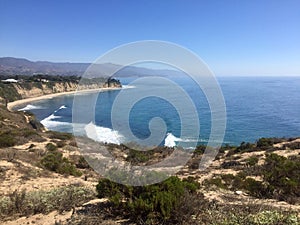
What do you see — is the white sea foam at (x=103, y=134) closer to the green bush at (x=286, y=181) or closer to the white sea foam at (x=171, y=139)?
the white sea foam at (x=171, y=139)

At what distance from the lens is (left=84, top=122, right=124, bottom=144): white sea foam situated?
1410 inches

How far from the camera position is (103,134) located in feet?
133

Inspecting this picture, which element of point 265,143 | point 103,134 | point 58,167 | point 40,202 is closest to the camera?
point 40,202

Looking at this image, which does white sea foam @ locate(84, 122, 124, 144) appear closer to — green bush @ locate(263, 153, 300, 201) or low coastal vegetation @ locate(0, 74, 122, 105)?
green bush @ locate(263, 153, 300, 201)

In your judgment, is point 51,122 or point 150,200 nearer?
point 150,200

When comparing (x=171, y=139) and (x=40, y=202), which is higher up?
(x=40, y=202)

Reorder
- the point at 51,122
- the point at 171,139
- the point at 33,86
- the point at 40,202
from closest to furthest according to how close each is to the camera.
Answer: the point at 40,202 → the point at 171,139 → the point at 51,122 → the point at 33,86

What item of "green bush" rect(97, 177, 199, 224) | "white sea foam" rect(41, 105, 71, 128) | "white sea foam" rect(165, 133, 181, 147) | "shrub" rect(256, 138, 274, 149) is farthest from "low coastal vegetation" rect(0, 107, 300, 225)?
"white sea foam" rect(41, 105, 71, 128)

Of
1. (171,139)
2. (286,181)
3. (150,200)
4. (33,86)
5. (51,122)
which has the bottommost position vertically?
(51,122)

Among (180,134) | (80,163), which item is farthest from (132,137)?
(80,163)

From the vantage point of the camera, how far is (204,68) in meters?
7.81

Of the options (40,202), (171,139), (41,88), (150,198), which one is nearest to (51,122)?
(171,139)

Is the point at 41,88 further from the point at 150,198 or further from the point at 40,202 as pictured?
the point at 150,198

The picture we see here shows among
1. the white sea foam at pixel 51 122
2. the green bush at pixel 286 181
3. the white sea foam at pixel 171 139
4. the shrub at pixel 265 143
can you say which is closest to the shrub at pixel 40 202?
the green bush at pixel 286 181
